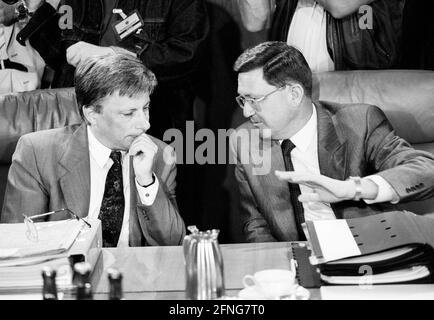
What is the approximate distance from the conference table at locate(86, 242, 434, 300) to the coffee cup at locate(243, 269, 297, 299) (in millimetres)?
69

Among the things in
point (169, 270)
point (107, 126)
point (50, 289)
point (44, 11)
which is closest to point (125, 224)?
point (107, 126)

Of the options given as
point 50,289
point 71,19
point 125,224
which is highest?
point 71,19

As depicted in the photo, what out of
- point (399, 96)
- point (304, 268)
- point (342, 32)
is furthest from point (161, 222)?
point (342, 32)

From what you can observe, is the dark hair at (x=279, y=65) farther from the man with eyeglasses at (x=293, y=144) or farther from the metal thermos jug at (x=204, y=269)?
the metal thermos jug at (x=204, y=269)

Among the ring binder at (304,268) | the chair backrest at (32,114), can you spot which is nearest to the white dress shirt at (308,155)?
the ring binder at (304,268)

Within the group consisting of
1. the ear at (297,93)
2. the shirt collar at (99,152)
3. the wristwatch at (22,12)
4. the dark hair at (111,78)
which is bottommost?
the shirt collar at (99,152)

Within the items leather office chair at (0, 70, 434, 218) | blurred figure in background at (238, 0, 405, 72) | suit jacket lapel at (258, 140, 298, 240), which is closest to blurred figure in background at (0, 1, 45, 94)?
leather office chair at (0, 70, 434, 218)

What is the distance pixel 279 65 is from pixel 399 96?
504mm

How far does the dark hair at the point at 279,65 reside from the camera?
8.38 ft

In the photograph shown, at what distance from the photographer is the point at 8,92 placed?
306 cm

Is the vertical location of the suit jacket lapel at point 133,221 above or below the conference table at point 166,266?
below

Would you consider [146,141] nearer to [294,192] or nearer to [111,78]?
[111,78]

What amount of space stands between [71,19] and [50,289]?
6.01 feet

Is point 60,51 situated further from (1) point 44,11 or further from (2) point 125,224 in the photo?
(2) point 125,224
